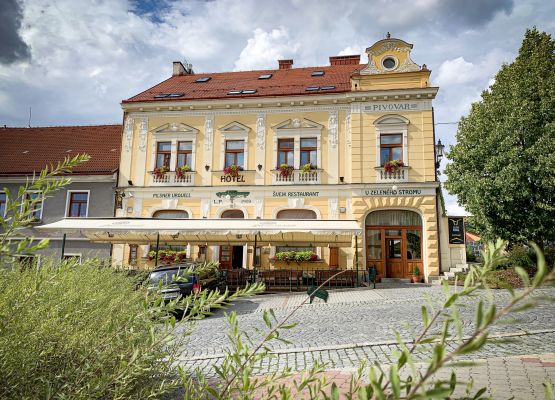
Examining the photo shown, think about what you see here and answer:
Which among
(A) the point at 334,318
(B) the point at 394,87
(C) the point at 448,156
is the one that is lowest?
(A) the point at 334,318

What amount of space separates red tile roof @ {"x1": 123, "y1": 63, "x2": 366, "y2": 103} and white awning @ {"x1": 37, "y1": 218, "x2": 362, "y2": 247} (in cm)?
708

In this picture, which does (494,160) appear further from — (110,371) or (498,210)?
(110,371)

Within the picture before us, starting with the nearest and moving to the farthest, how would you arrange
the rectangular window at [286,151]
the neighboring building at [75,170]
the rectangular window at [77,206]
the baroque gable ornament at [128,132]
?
1. the rectangular window at [286,151]
2. the neighboring building at [75,170]
3. the rectangular window at [77,206]
4. the baroque gable ornament at [128,132]

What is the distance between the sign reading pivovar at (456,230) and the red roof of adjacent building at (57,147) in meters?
16.4

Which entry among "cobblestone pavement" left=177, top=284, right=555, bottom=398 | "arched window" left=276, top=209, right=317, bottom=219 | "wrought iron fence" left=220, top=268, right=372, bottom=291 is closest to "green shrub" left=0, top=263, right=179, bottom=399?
"cobblestone pavement" left=177, top=284, right=555, bottom=398

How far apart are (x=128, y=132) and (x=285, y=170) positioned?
27.9 ft

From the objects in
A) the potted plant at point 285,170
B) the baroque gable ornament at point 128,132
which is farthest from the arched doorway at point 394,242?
the baroque gable ornament at point 128,132

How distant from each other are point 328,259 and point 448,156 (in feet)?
25.5

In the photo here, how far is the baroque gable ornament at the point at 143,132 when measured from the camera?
20.0m

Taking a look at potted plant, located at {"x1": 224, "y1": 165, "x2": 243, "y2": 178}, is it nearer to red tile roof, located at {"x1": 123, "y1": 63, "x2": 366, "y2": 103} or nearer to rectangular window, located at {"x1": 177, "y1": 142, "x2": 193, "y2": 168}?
rectangular window, located at {"x1": 177, "y1": 142, "x2": 193, "y2": 168}

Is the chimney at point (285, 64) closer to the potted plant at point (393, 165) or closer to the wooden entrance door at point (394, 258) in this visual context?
the potted plant at point (393, 165)

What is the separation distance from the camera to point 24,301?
1.87 metres

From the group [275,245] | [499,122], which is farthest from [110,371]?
[499,122]

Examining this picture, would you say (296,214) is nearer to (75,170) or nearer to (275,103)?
(275,103)
